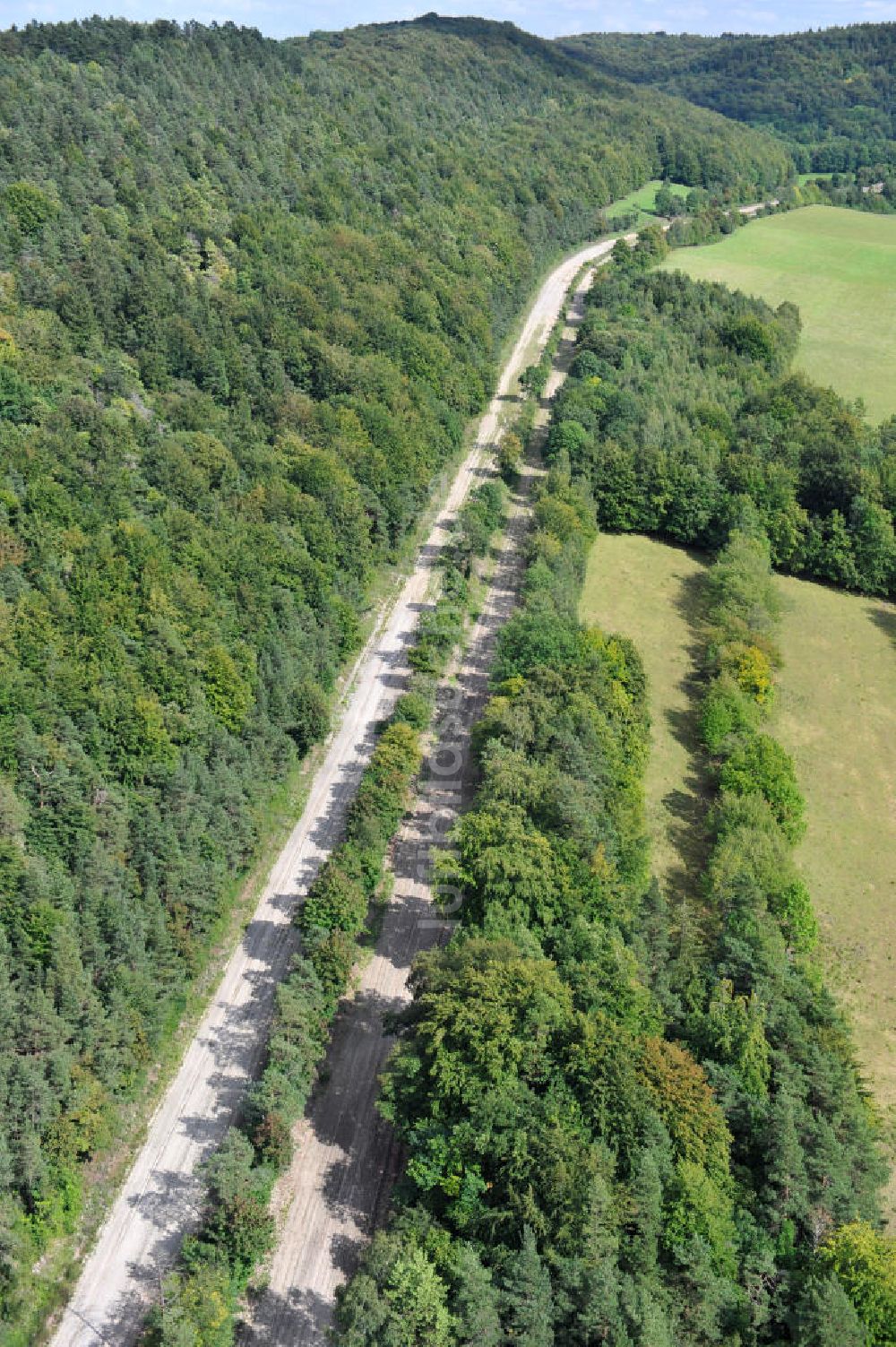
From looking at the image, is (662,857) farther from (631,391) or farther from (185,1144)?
(631,391)

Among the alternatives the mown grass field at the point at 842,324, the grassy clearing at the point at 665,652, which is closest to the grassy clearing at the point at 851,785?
the grassy clearing at the point at 665,652

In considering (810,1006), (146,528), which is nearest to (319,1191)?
(810,1006)

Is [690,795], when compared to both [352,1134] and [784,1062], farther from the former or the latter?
[352,1134]

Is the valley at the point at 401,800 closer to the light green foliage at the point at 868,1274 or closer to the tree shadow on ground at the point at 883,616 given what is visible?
the light green foliage at the point at 868,1274

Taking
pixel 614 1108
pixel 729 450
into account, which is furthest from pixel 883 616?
pixel 614 1108

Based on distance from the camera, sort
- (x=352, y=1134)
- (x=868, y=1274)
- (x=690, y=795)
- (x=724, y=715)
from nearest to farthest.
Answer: (x=868, y=1274) → (x=352, y=1134) → (x=690, y=795) → (x=724, y=715)

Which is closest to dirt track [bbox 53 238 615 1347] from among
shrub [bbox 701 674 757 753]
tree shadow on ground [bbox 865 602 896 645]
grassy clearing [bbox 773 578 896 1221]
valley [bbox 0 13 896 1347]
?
valley [bbox 0 13 896 1347]
